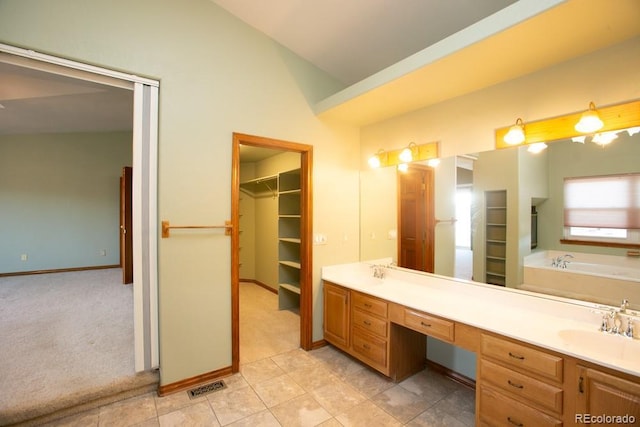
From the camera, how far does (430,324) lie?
6.84ft

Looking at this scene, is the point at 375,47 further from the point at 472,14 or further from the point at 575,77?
the point at 575,77

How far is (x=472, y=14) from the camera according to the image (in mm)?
2145

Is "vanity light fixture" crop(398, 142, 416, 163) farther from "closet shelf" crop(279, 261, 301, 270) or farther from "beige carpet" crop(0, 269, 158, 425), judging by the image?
"beige carpet" crop(0, 269, 158, 425)

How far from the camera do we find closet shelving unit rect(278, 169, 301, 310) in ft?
14.4

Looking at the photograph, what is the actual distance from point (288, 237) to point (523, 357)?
11.0 feet

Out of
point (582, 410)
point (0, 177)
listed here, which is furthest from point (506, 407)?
point (0, 177)

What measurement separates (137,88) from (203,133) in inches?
21.6

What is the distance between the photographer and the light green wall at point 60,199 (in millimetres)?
5465

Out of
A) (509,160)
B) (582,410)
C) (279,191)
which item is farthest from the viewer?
(279,191)

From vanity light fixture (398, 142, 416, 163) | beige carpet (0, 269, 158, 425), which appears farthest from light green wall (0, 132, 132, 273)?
vanity light fixture (398, 142, 416, 163)

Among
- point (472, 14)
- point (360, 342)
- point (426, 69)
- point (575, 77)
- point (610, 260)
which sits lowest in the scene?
point (360, 342)

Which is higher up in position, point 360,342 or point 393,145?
point 393,145

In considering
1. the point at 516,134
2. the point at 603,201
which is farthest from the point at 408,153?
the point at 603,201

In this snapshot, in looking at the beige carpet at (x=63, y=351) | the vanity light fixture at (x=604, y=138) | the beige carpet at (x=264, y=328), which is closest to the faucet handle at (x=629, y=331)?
the vanity light fixture at (x=604, y=138)
